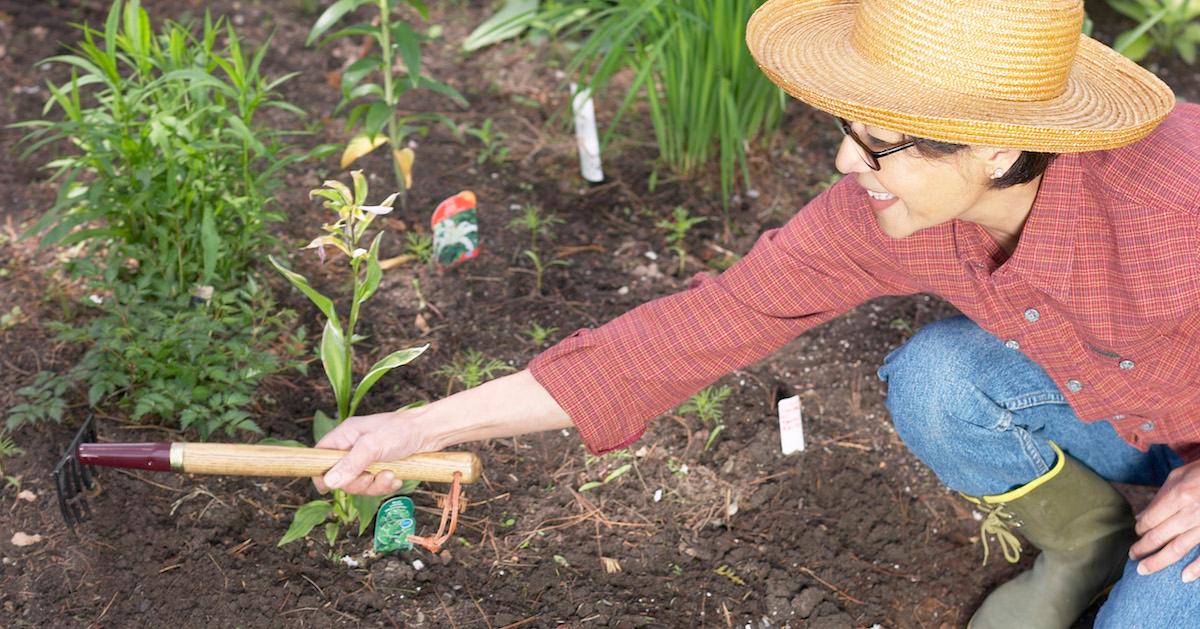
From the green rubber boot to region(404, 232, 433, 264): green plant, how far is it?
4.28 feet

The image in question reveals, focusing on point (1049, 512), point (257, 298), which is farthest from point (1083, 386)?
point (257, 298)

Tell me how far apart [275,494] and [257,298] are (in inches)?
19.0

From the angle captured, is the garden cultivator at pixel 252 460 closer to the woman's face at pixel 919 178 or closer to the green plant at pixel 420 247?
the woman's face at pixel 919 178

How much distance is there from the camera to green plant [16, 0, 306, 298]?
214 centimetres

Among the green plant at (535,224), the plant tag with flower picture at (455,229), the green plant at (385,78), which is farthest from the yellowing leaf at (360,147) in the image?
the green plant at (535,224)

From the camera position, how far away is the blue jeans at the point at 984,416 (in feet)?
6.28

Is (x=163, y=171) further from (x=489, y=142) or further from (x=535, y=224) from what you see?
(x=489, y=142)

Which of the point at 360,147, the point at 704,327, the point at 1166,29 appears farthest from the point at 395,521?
the point at 1166,29

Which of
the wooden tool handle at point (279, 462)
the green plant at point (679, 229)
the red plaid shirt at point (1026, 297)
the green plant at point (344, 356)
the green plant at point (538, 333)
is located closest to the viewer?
the red plaid shirt at point (1026, 297)

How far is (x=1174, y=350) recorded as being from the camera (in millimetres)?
1713

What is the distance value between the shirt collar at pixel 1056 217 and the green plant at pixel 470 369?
3.65ft

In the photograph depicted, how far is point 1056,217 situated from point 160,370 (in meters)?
1.53

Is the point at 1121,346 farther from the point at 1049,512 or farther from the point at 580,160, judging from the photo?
the point at 580,160

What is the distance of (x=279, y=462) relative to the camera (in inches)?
68.1
